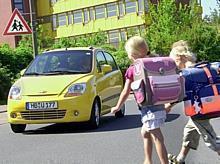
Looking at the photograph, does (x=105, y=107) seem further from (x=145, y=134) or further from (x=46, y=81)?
(x=145, y=134)

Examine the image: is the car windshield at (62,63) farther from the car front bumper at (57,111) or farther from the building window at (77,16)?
the building window at (77,16)

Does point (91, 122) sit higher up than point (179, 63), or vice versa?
point (179, 63)

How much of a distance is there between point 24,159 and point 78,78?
3.40m

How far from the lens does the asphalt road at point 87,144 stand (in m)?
8.24

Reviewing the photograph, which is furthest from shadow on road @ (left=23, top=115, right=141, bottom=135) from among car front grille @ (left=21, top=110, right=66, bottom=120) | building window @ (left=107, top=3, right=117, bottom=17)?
building window @ (left=107, top=3, right=117, bottom=17)

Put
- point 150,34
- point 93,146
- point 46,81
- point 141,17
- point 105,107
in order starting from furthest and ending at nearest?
point 141,17, point 150,34, point 105,107, point 46,81, point 93,146

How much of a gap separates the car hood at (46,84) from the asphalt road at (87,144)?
2.74 ft

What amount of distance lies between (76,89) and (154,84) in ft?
17.3

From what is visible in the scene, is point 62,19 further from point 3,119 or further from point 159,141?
point 159,141

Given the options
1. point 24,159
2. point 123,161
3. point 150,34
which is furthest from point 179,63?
point 150,34

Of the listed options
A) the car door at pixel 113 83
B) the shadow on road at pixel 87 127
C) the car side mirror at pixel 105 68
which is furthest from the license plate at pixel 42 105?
the car door at pixel 113 83

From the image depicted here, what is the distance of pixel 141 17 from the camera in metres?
64.2

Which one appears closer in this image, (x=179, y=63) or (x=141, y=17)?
(x=179, y=63)

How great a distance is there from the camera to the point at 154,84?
6.25 meters
